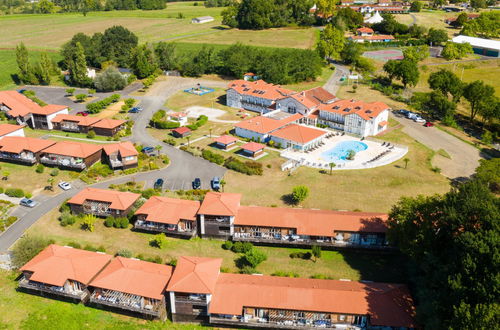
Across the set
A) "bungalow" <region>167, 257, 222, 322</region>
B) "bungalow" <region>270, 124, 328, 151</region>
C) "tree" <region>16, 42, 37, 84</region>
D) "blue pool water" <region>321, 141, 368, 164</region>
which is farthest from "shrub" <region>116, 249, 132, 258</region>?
"tree" <region>16, 42, 37, 84</region>

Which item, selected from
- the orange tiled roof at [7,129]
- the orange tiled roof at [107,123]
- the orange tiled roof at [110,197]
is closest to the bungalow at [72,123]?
the orange tiled roof at [107,123]

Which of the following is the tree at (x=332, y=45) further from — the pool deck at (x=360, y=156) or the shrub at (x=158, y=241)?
the shrub at (x=158, y=241)

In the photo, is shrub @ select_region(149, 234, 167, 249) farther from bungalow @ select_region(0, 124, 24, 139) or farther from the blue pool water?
bungalow @ select_region(0, 124, 24, 139)

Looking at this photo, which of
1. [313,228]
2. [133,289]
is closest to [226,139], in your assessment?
[313,228]

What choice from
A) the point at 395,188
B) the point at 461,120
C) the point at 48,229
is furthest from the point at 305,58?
the point at 48,229

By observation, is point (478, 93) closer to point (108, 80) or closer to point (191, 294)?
point (191, 294)
